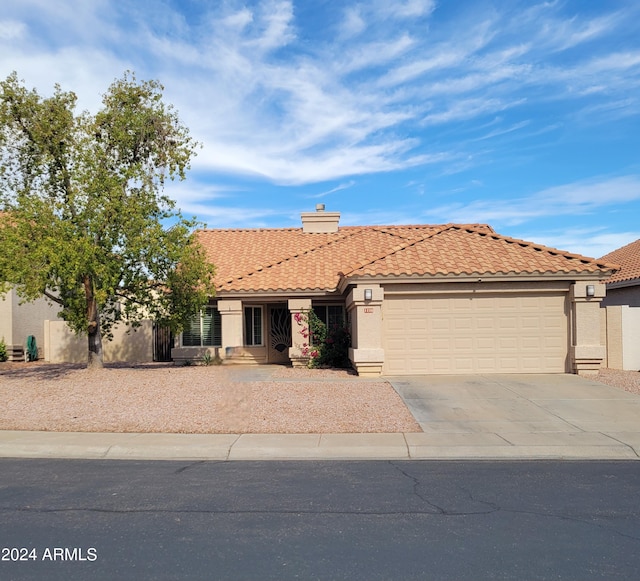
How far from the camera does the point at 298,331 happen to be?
19.9 metres

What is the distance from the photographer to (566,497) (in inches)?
273

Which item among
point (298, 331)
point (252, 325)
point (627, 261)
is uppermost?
point (627, 261)

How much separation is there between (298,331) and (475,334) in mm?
5760

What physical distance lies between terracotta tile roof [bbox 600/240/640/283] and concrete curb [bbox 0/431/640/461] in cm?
1534

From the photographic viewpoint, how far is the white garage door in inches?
659

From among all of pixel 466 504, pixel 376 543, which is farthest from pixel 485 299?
pixel 376 543

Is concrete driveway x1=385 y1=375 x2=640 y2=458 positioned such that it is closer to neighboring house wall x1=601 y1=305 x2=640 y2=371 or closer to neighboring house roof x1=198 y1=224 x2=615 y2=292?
neighboring house wall x1=601 y1=305 x2=640 y2=371

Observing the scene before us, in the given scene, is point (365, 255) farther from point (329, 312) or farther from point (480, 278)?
point (480, 278)

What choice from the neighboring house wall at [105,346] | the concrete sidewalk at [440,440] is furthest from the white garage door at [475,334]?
the neighboring house wall at [105,346]

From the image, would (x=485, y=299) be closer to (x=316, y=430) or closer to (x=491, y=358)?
(x=491, y=358)

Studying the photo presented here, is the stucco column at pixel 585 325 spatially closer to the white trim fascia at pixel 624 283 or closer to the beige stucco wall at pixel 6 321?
the white trim fascia at pixel 624 283

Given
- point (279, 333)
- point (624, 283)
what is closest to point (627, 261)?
point (624, 283)

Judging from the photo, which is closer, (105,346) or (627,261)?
(105,346)

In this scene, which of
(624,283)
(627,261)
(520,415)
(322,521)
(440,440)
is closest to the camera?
A: (322,521)
